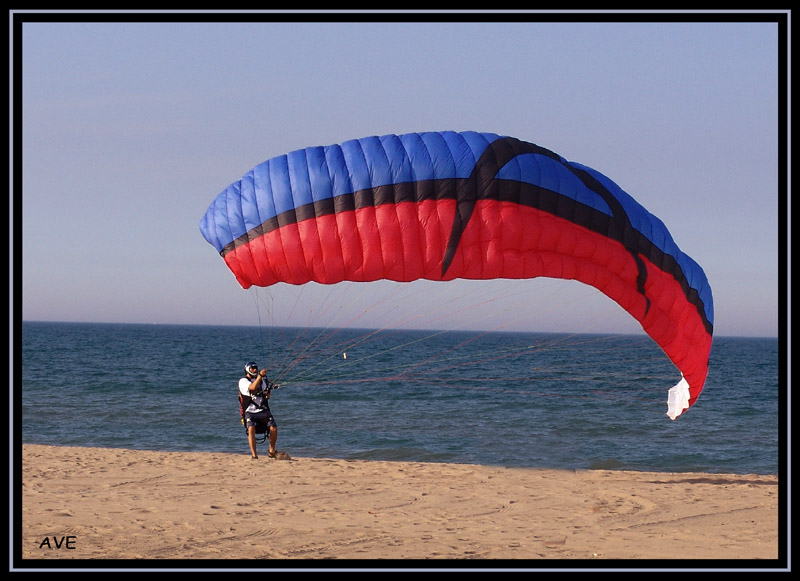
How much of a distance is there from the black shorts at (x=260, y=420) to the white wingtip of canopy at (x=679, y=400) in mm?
5911

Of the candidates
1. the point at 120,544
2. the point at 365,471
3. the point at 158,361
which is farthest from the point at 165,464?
the point at 158,361

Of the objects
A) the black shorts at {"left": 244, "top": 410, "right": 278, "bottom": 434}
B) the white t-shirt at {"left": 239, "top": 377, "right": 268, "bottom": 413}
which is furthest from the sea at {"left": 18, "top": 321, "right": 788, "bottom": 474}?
the black shorts at {"left": 244, "top": 410, "right": 278, "bottom": 434}

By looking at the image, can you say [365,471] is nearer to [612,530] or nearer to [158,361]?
[612,530]

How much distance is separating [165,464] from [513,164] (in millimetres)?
7556

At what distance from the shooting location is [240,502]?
10719mm

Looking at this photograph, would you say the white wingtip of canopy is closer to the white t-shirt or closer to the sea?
the sea

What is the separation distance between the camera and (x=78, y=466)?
13.1m

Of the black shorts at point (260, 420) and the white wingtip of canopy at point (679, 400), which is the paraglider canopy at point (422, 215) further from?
the black shorts at point (260, 420)

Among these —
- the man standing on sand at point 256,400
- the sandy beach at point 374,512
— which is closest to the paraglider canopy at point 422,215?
the sandy beach at point 374,512
